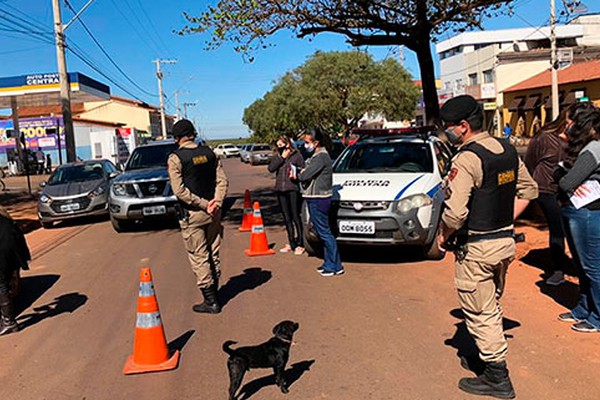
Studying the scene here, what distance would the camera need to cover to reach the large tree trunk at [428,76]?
12070mm

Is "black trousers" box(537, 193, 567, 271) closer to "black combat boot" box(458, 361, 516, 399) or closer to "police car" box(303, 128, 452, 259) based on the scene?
"police car" box(303, 128, 452, 259)

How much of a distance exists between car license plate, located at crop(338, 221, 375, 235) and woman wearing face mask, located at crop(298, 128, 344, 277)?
1.13 ft

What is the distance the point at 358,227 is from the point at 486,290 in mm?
3689

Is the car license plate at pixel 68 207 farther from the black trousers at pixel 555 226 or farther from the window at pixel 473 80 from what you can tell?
the window at pixel 473 80

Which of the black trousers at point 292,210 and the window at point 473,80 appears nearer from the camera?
the black trousers at point 292,210

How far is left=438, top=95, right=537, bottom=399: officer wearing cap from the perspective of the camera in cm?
369

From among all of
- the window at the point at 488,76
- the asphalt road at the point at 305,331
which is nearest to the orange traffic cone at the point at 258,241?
the asphalt road at the point at 305,331

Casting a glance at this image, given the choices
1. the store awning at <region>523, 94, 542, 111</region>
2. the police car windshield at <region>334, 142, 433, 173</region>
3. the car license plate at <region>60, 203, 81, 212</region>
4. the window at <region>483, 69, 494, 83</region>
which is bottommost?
the car license plate at <region>60, 203, 81, 212</region>

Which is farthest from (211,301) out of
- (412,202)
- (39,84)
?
(39,84)

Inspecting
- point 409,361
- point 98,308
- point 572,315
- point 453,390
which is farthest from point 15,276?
point 572,315

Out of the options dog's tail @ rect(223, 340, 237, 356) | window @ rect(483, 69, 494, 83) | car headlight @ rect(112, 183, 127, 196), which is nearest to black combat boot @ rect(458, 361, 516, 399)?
dog's tail @ rect(223, 340, 237, 356)

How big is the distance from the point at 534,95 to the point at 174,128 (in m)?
45.0

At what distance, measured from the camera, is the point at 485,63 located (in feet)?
179

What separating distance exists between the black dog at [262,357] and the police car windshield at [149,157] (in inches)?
376
